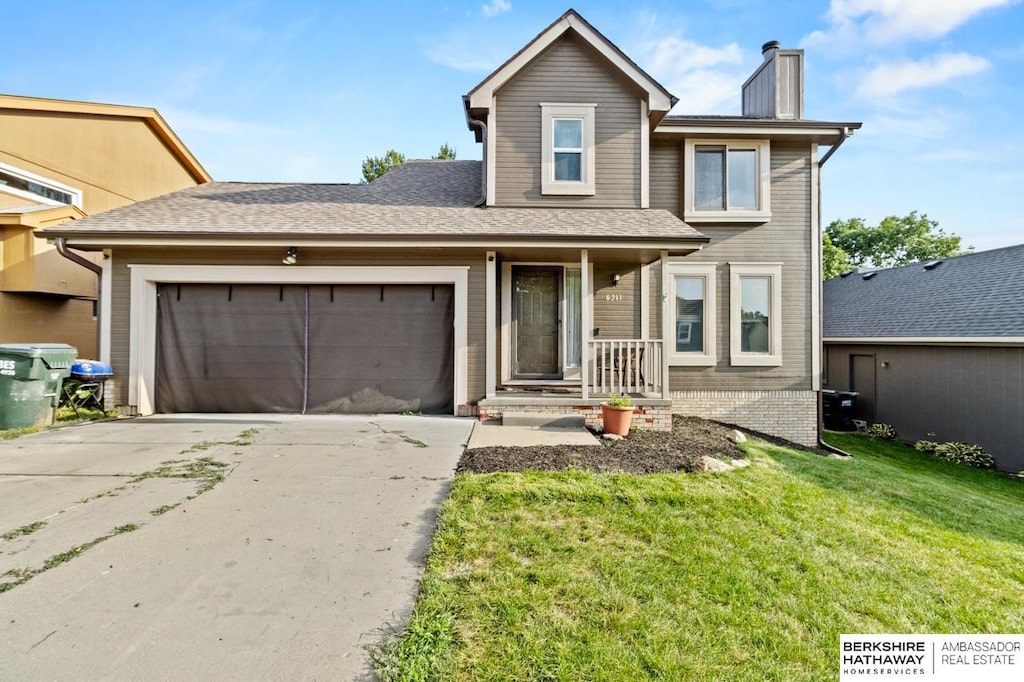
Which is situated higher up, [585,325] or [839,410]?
[585,325]

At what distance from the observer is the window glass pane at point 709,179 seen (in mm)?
8977

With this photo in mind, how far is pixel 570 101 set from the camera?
848 centimetres

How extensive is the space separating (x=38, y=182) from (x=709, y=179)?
14055 mm

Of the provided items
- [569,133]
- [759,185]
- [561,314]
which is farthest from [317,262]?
[759,185]

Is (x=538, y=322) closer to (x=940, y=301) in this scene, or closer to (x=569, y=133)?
(x=569, y=133)

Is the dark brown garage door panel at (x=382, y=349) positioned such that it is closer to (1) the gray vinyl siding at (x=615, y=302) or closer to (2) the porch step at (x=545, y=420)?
(2) the porch step at (x=545, y=420)

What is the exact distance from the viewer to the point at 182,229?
7020 mm

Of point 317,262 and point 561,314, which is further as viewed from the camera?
point 561,314

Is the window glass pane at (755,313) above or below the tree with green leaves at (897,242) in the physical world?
below

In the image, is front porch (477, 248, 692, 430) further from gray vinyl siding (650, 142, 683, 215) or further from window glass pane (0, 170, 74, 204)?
window glass pane (0, 170, 74, 204)

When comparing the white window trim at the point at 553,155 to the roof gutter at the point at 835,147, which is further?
the roof gutter at the point at 835,147

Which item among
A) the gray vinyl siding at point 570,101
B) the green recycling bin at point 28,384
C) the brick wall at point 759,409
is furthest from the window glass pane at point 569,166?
the green recycling bin at point 28,384

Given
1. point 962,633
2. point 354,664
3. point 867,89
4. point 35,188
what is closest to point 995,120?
point 867,89

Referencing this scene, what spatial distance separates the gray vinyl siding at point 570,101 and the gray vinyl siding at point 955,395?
9.38 meters
